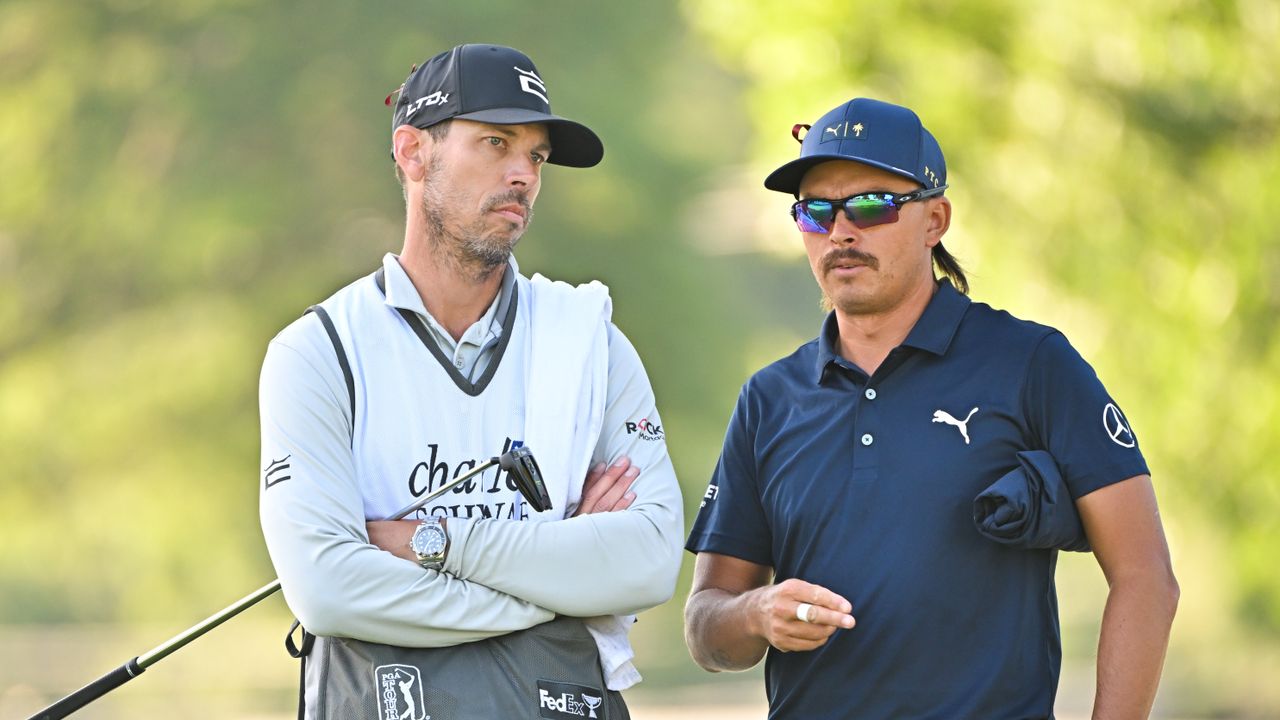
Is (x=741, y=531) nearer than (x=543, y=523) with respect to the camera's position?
No

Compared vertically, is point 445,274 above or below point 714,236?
below

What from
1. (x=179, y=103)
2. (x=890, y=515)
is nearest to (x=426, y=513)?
(x=890, y=515)

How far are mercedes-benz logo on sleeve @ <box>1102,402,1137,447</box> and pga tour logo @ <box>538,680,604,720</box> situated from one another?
4.40ft

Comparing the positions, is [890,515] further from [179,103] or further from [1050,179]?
[179,103]

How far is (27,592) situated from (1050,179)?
48.9 feet

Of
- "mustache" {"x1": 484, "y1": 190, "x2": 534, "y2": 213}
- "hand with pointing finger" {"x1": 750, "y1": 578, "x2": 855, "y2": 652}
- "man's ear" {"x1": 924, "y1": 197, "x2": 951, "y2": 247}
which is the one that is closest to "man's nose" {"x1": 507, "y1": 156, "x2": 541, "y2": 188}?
"mustache" {"x1": 484, "y1": 190, "x2": 534, "y2": 213}

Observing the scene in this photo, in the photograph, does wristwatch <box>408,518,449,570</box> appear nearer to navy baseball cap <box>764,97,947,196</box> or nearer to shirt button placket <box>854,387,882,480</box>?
shirt button placket <box>854,387,882,480</box>

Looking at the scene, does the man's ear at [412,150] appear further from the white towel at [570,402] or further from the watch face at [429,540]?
the watch face at [429,540]

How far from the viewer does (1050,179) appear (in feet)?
30.0

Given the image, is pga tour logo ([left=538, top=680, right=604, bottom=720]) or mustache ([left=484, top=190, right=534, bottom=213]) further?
mustache ([left=484, top=190, right=534, bottom=213])

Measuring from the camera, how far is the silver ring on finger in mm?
3832

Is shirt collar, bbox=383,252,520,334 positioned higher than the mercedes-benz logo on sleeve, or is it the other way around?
shirt collar, bbox=383,252,520,334

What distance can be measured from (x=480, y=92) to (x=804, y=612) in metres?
1.47

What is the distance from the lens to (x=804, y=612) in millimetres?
3842
